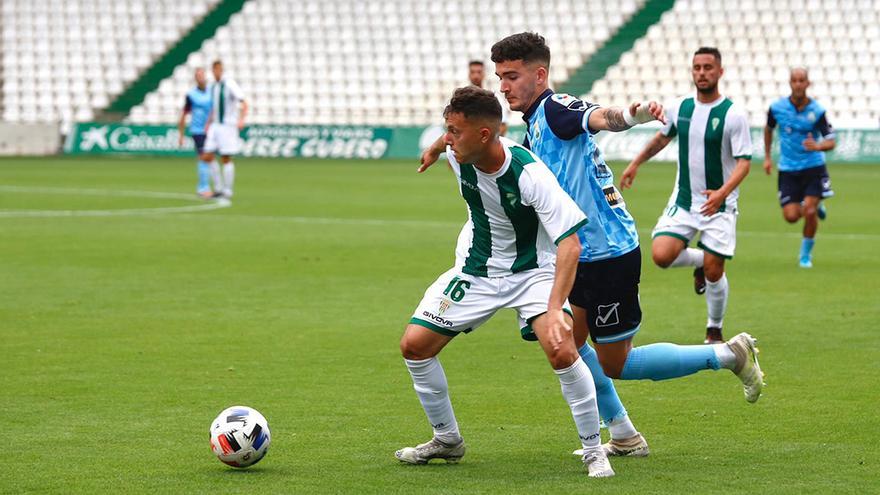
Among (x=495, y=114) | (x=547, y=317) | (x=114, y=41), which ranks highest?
(x=495, y=114)

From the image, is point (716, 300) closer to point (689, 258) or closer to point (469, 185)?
point (689, 258)

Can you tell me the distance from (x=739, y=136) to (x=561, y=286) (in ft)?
15.4

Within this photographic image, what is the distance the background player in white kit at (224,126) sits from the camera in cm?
2461

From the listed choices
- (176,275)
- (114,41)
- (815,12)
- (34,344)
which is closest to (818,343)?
(34,344)

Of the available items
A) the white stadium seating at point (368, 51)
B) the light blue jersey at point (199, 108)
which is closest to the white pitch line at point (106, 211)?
the light blue jersey at point (199, 108)

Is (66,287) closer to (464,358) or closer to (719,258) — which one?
(464,358)

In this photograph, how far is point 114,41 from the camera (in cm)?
4594

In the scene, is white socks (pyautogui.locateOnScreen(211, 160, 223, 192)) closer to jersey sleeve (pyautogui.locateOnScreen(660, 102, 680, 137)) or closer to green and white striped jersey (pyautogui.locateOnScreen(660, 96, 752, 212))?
jersey sleeve (pyautogui.locateOnScreen(660, 102, 680, 137))

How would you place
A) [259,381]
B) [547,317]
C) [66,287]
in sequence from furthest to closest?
[66,287], [259,381], [547,317]

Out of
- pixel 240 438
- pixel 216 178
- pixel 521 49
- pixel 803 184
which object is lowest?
pixel 216 178

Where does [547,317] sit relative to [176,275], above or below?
above

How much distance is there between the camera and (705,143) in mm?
10148

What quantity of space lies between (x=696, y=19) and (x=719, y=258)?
32.4 metres

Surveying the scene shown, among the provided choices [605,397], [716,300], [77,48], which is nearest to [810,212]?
[716,300]
